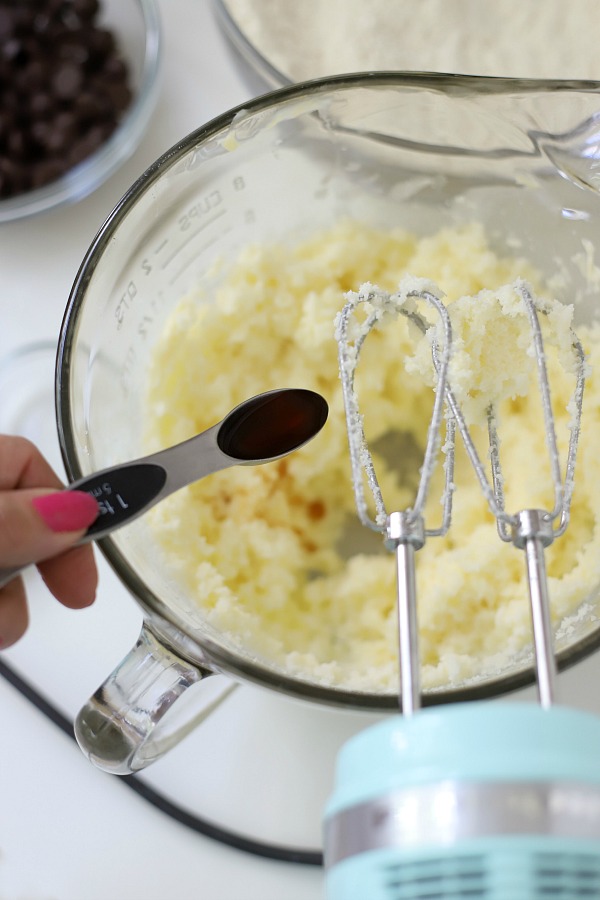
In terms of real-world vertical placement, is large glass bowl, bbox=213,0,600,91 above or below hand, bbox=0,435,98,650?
above

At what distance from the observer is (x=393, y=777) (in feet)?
0.94

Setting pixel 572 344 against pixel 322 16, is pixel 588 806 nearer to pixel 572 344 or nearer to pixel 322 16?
pixel 572 344

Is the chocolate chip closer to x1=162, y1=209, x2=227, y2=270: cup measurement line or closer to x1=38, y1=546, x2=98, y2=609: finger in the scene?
x1=162, y1=209, x2=227, y2=270: cup measurement line

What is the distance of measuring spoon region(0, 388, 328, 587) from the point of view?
46 centimetres

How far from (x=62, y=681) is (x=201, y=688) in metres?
0.14

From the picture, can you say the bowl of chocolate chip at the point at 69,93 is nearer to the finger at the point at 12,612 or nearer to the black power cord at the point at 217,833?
the finger at the point at 12,612

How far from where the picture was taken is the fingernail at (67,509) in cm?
45

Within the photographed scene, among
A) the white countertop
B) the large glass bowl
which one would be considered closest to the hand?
the white countertop

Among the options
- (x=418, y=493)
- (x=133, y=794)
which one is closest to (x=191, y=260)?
(x=418, y=493)

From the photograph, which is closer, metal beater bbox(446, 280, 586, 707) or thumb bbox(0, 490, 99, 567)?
metal beater bbox(446, 280, 586, 707)

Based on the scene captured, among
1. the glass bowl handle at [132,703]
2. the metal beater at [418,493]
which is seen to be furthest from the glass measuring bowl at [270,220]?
the metal beater at [418,493]

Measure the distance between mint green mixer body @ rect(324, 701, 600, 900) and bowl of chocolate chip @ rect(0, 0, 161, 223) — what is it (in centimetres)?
59

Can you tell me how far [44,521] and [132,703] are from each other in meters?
0.11

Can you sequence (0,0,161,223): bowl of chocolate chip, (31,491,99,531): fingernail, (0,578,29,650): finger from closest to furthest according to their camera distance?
1. (31,491,99,531): fingernail
2. (0,578,29,650): finger
3. (0,0,161,223): bowl of chocolate chip
